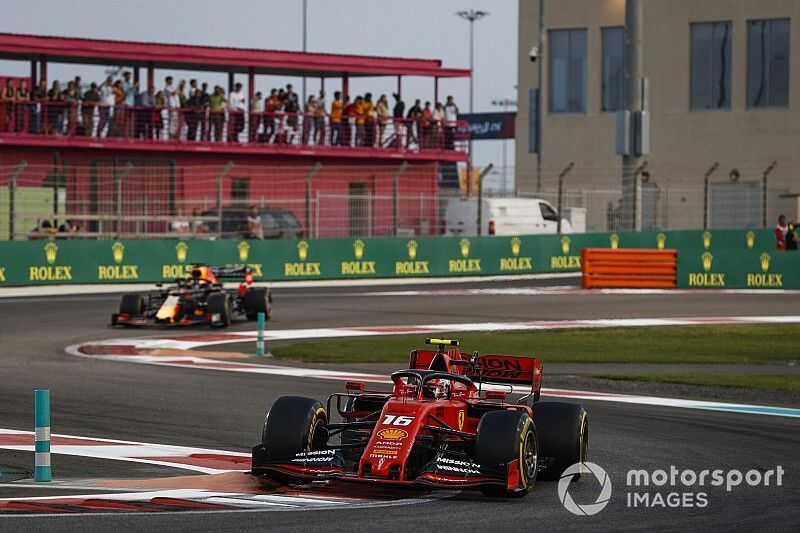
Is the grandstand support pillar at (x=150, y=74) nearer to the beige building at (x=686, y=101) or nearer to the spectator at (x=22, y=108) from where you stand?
the spectator at (x=22, y=108)

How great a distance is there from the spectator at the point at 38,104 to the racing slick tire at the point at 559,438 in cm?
2820

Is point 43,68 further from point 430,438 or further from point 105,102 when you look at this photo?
point 430,438

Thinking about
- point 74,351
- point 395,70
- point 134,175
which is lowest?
point 74,351

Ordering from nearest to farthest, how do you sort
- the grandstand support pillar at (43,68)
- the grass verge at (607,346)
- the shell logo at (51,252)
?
1. the grass verge at (607,346)
2. the shell logo at (51,252)
3. the grandstand support pillar at (43,68)

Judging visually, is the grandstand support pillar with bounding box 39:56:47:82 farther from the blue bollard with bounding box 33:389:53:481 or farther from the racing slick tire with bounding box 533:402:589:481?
the racing slick tire with bounding box 533:402:589:481

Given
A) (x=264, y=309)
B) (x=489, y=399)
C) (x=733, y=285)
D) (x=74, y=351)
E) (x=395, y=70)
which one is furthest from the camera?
(x=395, y=70)

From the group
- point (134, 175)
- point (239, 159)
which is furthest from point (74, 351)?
point (239, 159)

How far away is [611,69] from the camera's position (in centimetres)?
5872

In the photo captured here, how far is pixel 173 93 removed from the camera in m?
38.5

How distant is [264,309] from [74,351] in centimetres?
486

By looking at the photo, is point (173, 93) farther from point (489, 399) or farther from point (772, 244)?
point (489, 399)

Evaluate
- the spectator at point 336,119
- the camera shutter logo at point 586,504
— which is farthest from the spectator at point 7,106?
the camera shutter logo at point 586,504

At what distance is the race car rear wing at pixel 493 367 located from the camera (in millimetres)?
11641

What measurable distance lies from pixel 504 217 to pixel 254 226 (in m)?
9.23
